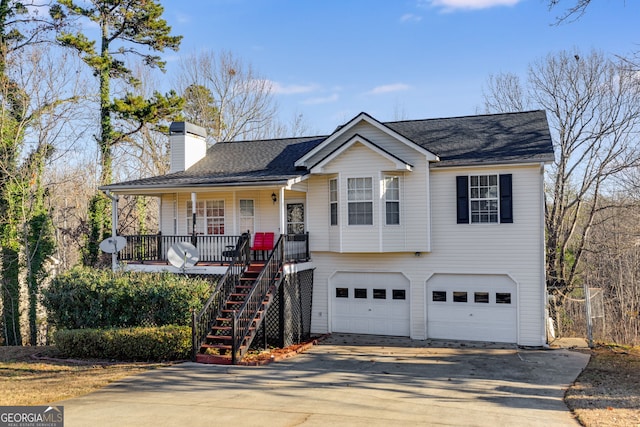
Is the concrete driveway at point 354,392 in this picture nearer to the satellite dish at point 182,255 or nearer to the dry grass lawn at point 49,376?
the dry grass lawn at point 49,376

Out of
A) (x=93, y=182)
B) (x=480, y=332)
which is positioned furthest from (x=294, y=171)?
(x=93, y=182)

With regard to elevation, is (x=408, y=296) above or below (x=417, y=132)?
below

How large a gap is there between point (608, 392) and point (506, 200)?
6436mm

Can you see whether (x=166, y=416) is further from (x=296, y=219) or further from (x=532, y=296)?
(x=532, y=296)

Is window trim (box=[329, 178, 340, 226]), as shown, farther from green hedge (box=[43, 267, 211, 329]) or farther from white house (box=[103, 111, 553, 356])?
green hedge (box=[43, 267, 211, 329])

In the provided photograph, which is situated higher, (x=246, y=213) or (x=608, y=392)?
(x=246, y=213)

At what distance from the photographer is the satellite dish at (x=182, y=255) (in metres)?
14.5

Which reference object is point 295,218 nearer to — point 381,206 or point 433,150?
point 381,206

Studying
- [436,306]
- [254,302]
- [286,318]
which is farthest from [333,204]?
[436,306]

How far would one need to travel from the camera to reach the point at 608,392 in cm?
941

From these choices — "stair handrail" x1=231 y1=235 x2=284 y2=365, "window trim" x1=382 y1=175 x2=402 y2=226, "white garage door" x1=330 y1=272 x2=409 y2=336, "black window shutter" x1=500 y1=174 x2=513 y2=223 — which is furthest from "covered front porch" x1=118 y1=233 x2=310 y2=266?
"black window shutter" x1=500 y1=174 x2=513 y2=223

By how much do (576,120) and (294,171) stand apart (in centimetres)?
1643

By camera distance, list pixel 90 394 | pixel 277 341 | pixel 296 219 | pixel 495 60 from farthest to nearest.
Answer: pixel 495 60 → pixel 296 219 → pixel 277 341 → pixel 90 394

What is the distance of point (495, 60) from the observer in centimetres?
2655
